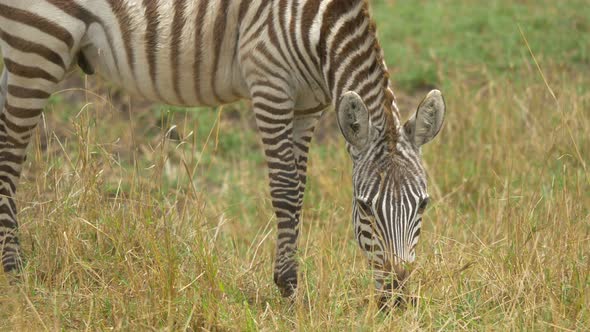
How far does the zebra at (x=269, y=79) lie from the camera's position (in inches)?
219

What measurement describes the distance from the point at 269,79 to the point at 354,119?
676 mm

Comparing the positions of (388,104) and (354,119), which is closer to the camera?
(354,119)

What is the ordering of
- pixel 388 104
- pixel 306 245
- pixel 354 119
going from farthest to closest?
pixel 306 245
pixel 388 104
pixel 354 119

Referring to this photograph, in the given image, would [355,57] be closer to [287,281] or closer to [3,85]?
[287,281]

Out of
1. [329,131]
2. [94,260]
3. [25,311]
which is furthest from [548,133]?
[25,311]

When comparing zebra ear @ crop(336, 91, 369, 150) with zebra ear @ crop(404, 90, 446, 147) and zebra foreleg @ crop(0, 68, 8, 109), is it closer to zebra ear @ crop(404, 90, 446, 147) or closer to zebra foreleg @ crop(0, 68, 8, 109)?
zebra ear @ crop(404, 90, 446, 147)

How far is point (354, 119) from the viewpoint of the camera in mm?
5578

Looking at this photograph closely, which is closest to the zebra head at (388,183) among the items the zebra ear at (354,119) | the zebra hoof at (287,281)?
the zebra ear at (354,119)

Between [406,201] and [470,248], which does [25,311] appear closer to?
[406,201]

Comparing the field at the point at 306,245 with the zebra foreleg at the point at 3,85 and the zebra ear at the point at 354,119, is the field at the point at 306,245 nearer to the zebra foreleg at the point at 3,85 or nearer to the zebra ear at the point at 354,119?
the zebra foreleg at the point at 3,85

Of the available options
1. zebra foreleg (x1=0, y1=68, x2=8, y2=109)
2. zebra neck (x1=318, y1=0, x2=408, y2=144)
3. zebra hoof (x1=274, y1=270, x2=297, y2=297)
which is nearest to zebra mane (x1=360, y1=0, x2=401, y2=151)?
zebra neck (x1=318, y1=0, x2=408, y2=144)

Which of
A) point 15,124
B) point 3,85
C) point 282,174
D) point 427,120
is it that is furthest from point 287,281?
point 3,85

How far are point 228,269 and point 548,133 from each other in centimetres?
393

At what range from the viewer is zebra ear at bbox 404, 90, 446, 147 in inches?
221
